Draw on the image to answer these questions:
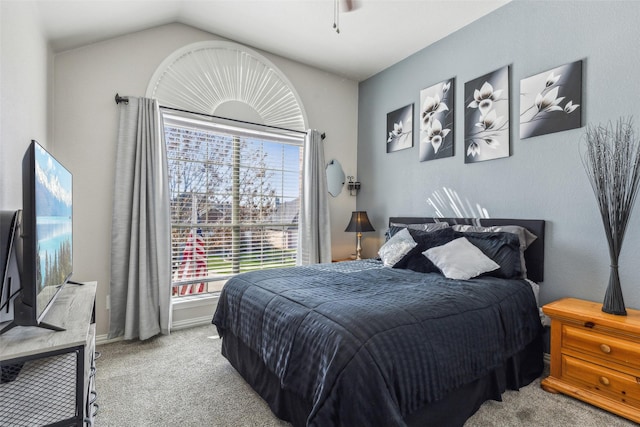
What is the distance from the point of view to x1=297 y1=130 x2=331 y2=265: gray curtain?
390 centimetres

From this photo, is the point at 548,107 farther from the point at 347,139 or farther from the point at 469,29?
the point at 347,139

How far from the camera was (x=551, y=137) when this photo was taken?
254 cm

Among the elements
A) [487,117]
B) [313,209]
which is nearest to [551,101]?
[487,117]

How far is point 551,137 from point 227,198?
10.0ft

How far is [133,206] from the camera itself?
2883mm

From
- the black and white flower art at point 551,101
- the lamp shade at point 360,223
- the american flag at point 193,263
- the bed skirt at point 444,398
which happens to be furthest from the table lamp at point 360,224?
the bed skirt at point 444,398

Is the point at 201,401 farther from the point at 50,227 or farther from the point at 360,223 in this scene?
the point at 360,223

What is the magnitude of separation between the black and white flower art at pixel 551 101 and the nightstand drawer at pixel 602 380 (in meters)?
1.66

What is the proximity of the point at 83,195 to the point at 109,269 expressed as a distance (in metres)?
0.69

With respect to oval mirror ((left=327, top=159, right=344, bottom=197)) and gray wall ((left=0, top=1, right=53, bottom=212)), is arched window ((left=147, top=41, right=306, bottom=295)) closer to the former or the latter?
oval mirror ((left=327, top=159, right=344, bottom=197))

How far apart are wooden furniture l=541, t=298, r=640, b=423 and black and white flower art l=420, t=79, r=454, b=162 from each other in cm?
181

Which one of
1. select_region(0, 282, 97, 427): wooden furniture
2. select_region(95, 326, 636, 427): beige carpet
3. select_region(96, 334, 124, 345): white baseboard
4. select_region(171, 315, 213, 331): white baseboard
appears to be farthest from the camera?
select_region(171, 315, 213, 331): white baseboard

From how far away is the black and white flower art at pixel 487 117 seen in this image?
2830 millimetres

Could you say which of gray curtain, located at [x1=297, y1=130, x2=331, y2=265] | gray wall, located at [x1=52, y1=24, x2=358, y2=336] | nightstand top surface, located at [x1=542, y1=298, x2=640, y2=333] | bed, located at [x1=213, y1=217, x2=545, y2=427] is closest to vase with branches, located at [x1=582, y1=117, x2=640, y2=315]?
nightstand top surface, located at [x1=542, y1=298, x2=640, y2=333]
